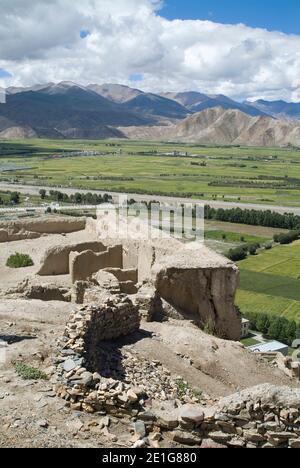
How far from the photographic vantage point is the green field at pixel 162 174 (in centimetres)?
11262

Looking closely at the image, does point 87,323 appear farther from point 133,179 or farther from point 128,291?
point 133,179

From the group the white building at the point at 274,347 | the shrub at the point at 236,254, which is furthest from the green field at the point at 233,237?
the white building at the point at 274,347

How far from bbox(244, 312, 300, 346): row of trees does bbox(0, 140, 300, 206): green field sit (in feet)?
195

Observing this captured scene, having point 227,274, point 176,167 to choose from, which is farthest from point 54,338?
point 176,167

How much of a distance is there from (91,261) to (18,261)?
16.9 feet

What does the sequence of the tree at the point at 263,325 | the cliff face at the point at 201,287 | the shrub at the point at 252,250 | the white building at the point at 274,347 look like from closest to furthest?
the cliff face at the point at 201,287, the white building at the point at 274,347, the tree at the point at 263,325, the shrub at the point at 252,250

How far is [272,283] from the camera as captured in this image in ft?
184

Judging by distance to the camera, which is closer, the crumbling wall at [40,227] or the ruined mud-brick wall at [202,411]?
the ruined mud-brick wall at [202,411]

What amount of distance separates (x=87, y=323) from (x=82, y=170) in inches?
5294

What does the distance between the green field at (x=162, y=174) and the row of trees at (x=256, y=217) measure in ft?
52.8

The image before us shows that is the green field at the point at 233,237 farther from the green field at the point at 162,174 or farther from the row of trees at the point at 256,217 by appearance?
the green field at the point at 162,174

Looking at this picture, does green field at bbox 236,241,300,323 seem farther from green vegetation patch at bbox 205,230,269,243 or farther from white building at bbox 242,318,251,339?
green vegetation patch at bbox 205,230,269,243

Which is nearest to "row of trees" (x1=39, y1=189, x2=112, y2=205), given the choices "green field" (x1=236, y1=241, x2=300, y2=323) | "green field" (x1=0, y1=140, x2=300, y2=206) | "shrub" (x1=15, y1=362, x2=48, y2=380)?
"green field" (x1=0, y1=140, x2=300, y2=206)

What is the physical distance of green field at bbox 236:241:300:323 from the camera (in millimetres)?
49031
